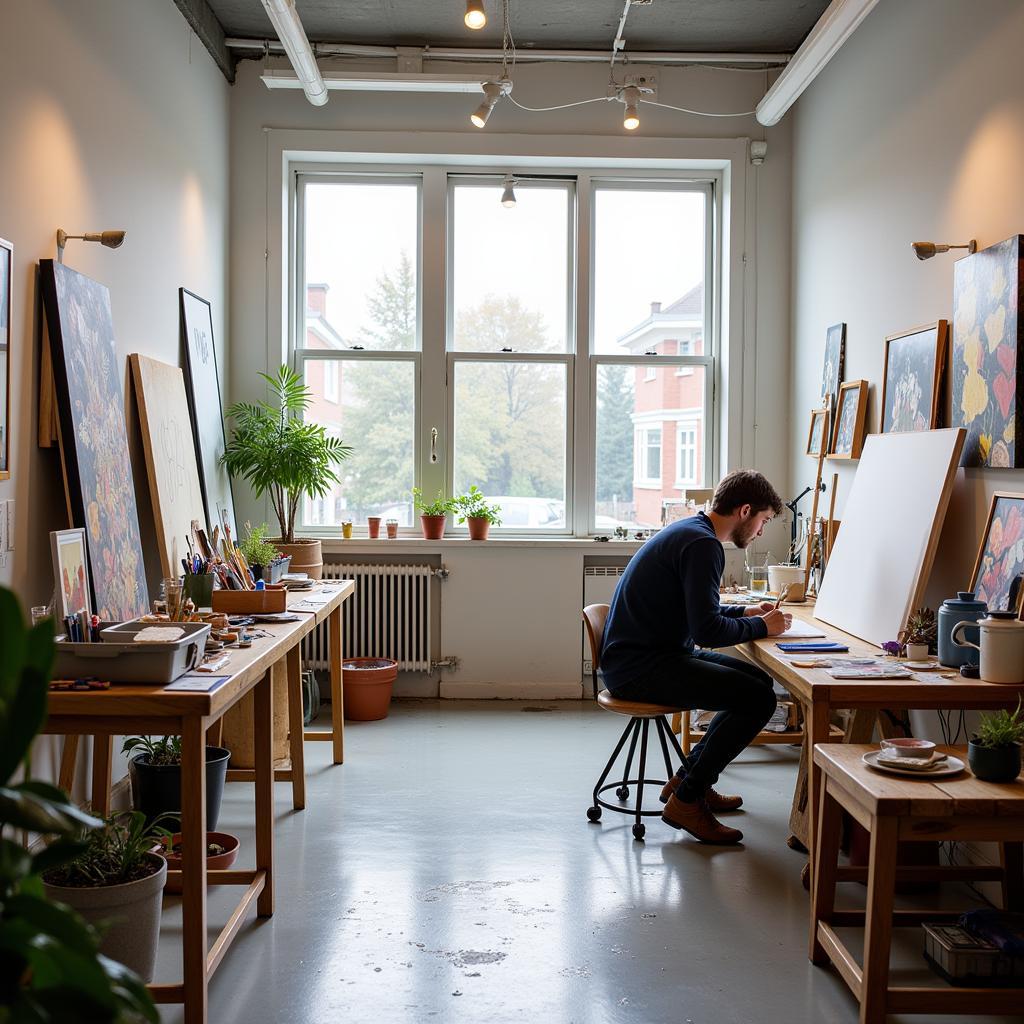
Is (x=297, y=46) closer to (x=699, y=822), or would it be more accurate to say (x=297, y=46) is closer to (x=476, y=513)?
(x=476, y=513)

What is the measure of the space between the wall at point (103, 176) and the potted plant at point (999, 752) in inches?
112

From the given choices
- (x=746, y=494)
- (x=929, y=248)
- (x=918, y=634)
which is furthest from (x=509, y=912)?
(x=929, y=248)

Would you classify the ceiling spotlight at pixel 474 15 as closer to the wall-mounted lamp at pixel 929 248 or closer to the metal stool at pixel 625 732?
the wall-mounted lamp at pixel 929 248

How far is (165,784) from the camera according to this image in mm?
3459

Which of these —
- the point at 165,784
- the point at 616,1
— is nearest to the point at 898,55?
the point at 616,1

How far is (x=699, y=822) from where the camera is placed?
3836 mm

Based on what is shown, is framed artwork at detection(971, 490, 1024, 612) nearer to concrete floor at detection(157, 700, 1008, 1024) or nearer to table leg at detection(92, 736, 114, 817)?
concrete floor at detection(157, 700, 1008, 1024)

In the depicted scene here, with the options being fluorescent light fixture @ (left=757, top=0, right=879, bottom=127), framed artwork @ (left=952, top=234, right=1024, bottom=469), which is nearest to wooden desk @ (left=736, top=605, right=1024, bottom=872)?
framed artwork @ (left=952, top=234, right=1024, bottom=469)

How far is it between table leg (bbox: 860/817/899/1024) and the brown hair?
67.0 inches

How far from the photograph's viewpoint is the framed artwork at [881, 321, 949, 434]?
3.97m

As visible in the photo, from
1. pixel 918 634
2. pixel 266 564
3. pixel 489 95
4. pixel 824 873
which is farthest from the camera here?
pixel 489 95

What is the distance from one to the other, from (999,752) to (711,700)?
1.36m

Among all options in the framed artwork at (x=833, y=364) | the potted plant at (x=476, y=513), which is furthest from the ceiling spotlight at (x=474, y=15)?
the potted plant at (x=476, y=513)

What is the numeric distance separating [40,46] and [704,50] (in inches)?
156
